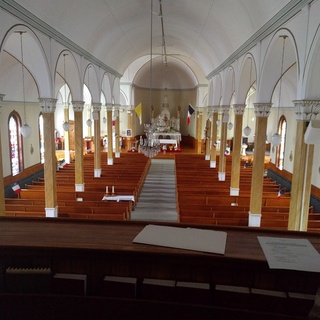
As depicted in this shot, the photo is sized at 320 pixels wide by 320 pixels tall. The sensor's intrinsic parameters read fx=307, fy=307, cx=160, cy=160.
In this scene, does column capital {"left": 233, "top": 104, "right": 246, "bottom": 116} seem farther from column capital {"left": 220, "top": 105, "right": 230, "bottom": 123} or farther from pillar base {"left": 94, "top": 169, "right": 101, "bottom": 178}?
pillar base {"left": 94, "top": 169, "right": 101, "bottom": 178}

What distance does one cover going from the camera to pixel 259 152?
33.4ft

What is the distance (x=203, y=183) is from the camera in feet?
49.4

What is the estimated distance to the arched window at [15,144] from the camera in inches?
639

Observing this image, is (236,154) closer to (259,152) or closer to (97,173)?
(259,152)

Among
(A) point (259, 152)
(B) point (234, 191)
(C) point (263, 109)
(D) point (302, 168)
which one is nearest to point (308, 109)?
(D) point (302, 168)

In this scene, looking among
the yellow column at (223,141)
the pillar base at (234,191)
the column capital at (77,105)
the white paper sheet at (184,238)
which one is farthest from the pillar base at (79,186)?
the white paper sheet at (184,238)

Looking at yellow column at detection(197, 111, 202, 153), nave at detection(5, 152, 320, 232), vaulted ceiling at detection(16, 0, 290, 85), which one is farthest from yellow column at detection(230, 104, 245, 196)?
yellow column at detection(197, 111, 202, 153)

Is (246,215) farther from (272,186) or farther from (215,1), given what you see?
(215,1)

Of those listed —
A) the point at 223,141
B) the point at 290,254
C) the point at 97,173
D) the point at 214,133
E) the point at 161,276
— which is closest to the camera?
the point at 290,254

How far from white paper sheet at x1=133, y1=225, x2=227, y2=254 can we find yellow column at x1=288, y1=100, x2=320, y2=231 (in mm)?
5390

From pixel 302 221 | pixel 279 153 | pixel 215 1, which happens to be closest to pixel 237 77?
pixel 215 1

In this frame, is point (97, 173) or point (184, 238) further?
point (97, 173)

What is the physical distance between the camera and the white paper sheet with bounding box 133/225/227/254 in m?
2.44

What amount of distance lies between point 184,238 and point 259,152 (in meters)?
8.27
